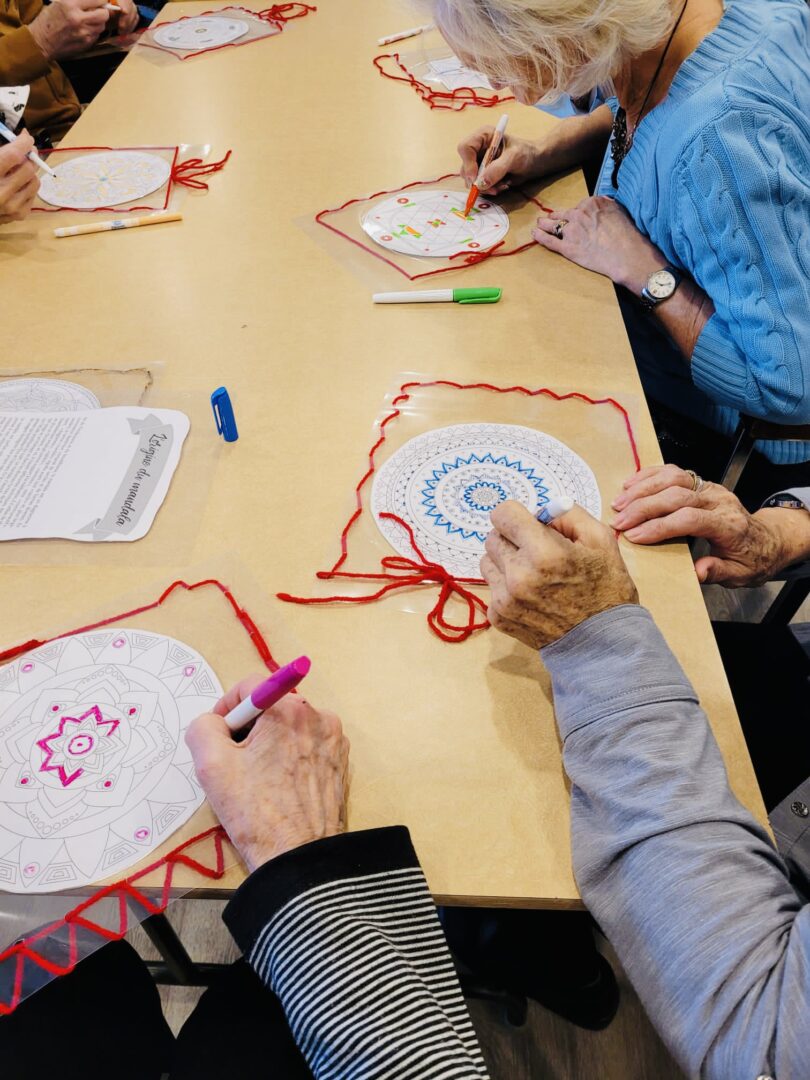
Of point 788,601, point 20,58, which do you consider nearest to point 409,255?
point 788,601

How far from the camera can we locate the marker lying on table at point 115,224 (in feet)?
4.23

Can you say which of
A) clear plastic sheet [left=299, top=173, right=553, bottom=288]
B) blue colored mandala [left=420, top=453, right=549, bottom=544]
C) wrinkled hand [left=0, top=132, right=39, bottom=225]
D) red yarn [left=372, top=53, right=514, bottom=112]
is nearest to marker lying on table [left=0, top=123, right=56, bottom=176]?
wrinkled hand [left=0, top=132, right=39, bottom=225]

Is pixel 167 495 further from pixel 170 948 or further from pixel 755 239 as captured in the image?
pixel 755 239

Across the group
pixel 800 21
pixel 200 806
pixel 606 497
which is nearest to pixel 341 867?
pixel 200 806

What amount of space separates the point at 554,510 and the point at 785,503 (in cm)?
46

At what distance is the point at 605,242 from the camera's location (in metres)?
1.19

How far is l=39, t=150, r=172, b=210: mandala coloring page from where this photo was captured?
137 cm

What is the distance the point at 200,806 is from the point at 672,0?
1142 mm

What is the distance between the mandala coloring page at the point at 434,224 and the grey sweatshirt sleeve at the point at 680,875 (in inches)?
32.4

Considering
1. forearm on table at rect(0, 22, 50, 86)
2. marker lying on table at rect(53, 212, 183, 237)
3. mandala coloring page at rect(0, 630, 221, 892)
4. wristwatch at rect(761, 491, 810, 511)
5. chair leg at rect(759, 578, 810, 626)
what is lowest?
chair leg at rect(759, 578, 810, 626)

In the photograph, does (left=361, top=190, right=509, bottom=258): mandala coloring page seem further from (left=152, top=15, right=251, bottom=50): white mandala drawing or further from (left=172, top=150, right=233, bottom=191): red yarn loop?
(left=152, top=15, right=251, bottom=50): white mandala drawing

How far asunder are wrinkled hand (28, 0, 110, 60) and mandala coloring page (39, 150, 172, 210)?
646mm

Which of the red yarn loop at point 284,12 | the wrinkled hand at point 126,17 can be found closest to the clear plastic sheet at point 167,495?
the red yarn loop at point 284,12

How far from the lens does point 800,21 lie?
3.48ft
